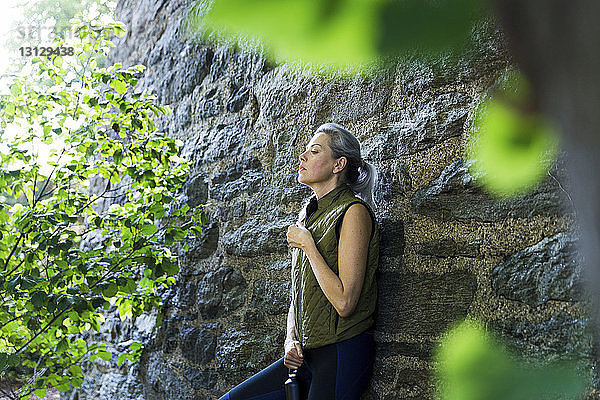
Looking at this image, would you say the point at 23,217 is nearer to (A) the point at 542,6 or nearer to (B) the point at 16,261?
(B) the point at 16,261

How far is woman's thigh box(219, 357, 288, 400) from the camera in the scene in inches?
85.9

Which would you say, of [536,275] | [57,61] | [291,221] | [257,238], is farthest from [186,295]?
[536,275]

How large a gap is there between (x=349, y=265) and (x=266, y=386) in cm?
57

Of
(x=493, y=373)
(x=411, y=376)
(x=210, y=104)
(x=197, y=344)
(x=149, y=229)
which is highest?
(x=210, y=104)

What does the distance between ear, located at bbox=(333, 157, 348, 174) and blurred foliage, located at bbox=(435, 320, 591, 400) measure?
1865 millimetres

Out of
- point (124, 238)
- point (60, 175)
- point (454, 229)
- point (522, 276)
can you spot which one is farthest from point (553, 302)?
point (60, 175)

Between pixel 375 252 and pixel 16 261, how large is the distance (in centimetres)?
169

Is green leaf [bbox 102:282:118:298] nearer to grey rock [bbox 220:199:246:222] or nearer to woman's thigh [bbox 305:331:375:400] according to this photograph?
grey rock [bbox 220:199:246:222]

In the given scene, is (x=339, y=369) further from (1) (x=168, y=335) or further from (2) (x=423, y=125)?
(1) (x=168, y=335)

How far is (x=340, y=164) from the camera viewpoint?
2.08 meters

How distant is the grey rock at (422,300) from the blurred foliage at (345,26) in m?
1.60

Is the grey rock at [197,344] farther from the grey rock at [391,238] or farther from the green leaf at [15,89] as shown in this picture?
the green leaf at [15,89]

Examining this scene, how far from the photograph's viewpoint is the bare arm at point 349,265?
1.92m

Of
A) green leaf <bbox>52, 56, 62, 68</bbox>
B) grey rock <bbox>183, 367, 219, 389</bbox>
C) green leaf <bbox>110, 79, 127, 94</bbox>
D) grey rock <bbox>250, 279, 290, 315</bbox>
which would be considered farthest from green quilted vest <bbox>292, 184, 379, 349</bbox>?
green leaf <bbox>52, 56, 62, 68</bbox>
